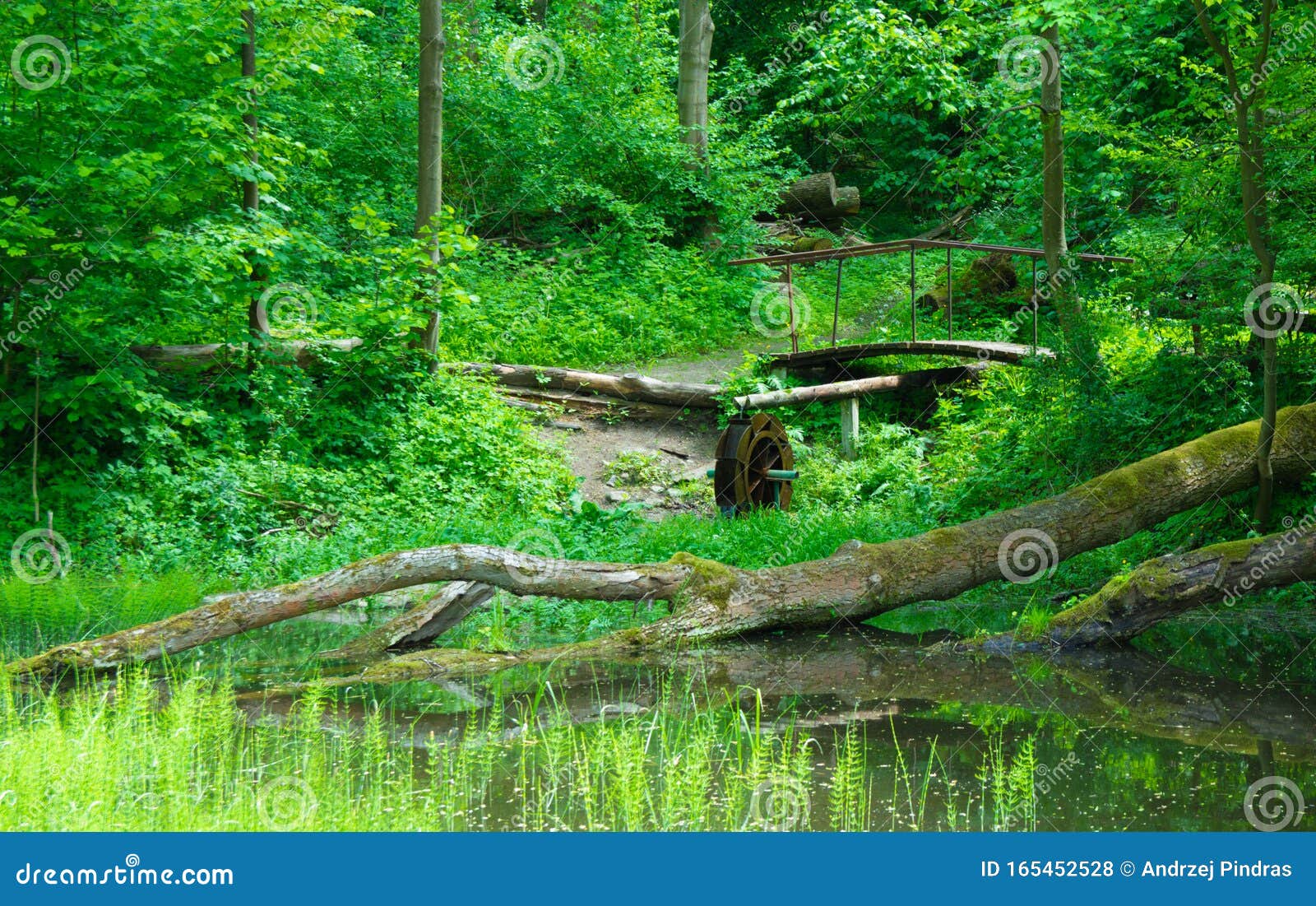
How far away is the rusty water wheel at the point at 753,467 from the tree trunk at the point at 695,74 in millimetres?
9570

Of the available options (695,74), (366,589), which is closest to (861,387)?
(366,589)

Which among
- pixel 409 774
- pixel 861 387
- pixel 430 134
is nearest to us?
pixel 409 774

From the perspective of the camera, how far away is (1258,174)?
938 centimetres

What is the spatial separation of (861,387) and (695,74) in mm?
9013

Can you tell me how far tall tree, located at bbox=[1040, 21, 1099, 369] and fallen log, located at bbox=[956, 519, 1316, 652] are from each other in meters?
3.35

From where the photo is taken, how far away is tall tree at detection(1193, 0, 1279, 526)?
9.32 metres

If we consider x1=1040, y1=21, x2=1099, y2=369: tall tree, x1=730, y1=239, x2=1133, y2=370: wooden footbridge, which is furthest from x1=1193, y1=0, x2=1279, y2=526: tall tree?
x1=730, y1=239, x2=1133, y2=370: wooden footbridge

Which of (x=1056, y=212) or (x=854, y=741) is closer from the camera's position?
(x=854, y=741)

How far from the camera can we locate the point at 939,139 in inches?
1015

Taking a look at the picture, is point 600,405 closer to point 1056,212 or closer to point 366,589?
point 1056,212

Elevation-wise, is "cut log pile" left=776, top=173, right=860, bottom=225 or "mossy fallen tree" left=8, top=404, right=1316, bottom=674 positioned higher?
"cut log pile" left=776, top=173, right=860, bottom=225

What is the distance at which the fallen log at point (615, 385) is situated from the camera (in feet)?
52.5

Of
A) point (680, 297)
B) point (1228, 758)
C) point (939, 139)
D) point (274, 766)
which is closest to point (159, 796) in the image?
point (274, 766)

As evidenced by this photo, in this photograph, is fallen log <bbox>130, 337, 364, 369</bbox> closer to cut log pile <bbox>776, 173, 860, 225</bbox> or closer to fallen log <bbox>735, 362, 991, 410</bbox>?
fallen log <bbox>735, 362, 991, 410</bbox>
